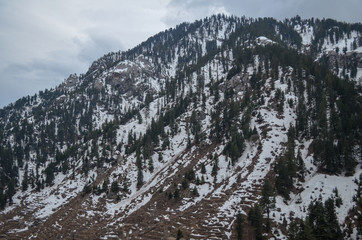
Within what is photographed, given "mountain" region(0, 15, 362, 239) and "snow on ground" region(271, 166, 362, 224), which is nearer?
"snow on ground" region(271, 166, 362, 224)

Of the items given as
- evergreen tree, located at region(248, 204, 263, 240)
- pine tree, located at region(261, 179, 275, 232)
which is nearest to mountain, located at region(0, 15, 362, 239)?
evergreen tree, located at region(248, 204, 263, 240)

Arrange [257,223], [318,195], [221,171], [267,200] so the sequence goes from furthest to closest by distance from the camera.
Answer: [221,171], [318,195], [267,200], [257,223]

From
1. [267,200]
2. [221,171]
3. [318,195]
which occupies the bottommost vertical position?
[267,200]

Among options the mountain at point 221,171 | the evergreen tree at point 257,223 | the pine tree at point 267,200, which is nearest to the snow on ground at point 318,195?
the mountain at point 221,171

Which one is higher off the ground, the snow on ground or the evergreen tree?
the snow on ground

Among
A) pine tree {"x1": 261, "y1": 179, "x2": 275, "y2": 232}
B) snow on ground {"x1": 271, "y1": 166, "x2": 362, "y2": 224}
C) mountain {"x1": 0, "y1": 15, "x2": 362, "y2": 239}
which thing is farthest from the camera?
mountain {"x1": 0, "y1": 15, "x2": 362, "y2": 239}

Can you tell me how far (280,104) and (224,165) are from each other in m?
40.7

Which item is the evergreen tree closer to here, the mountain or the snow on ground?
the mountain

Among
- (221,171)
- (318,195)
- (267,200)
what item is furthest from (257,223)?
(221,171)

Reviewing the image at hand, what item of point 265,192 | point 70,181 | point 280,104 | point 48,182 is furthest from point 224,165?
point 48,182

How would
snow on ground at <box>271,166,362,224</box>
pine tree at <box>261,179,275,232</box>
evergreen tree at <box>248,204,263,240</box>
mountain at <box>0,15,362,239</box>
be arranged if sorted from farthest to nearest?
mountain at <box>0,15,362,239</box>
snow on ground at <box>271,166,362,224</box>
pine tree at <box>261,179,275,232</box>
evergreen tree at <box>248,204,263,240</box>

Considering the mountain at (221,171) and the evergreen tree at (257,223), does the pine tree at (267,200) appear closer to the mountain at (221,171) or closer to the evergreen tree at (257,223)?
the mountain at (221,171)

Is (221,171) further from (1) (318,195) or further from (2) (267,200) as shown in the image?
(1) (318,195)

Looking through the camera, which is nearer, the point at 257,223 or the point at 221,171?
the point at 257,223
